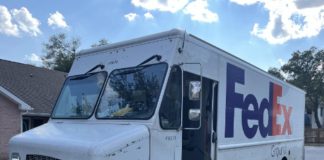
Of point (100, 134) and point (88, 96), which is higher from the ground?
point (88, 96)

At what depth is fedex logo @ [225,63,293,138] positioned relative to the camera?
7.38 m

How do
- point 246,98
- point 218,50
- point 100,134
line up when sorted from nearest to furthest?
point 100,134 < point 218,50 < point 246,98

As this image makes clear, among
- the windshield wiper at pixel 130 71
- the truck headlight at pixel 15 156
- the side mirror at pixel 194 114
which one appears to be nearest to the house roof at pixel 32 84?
the truck headlight at pixel 15 156

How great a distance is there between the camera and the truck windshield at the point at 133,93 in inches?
210

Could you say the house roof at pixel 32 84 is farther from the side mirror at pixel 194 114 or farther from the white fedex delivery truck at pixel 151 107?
the side mirror at pixel 194 114

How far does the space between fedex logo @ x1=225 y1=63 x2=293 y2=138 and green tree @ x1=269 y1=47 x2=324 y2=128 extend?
4047cm

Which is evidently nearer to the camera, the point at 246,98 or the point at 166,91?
the point at 166,91

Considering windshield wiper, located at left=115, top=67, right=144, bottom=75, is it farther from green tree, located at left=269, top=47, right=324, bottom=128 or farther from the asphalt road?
green tree, located at left=269, top=47, right=324, bottom=128

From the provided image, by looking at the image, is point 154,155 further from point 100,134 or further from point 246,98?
point 246,98

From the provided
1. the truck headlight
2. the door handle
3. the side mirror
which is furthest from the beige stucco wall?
the side mirror

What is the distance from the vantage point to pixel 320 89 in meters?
48.2

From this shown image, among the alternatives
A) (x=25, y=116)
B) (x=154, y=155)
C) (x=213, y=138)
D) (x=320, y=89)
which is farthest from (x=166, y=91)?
(x=320, y=89)

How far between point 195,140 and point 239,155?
59.4 inches

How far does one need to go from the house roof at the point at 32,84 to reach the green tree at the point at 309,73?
32.4 meters
